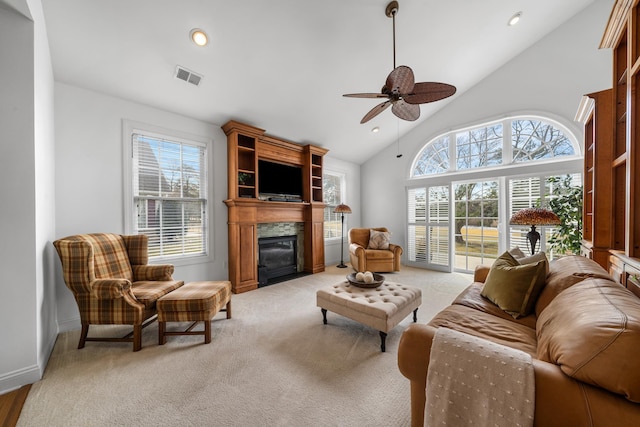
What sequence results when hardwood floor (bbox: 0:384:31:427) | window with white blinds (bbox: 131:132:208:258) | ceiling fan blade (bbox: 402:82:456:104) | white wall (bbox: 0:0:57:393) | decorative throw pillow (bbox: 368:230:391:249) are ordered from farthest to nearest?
decorative throw pillow (bbox: 368:230:391:249) < window with white blinds (bbox: 131:132:208:258) < ceiling fan blade (bbox: 402:82:456:104) < white wall (bbox: 0:0:57:393) < hardwood floor (bbox: 0:384:31:427)

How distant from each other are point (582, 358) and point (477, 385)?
36 cm

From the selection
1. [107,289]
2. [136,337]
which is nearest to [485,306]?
[136,337]

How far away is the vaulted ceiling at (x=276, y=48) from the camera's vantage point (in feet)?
7.21

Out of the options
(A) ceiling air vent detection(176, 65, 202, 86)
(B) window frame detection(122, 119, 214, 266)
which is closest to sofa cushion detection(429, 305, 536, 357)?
(B) window frame detection(122, 119, 214, 266)

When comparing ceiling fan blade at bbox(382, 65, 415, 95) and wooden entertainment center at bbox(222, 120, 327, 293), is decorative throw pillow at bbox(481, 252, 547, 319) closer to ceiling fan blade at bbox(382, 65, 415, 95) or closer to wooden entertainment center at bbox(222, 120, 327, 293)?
ceiling fan blade at bbox(382, 65, 415, 95)

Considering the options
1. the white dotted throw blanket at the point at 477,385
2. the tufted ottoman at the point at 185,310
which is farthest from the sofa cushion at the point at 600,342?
the tufted ottoman at the point at 185,310

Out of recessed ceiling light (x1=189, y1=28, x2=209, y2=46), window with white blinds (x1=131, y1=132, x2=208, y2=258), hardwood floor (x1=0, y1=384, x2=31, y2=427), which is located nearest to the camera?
hardwood floor (x1=0, y1=384, x2=31, y2=427)

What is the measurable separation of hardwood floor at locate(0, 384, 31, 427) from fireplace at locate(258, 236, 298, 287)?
2.54m

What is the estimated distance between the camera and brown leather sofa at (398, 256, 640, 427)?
73cm

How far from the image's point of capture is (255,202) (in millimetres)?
3795

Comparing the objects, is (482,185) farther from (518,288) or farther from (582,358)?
(582,358)

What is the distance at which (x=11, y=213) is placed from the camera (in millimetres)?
1646

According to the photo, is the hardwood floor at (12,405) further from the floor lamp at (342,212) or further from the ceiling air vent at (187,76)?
the floor lamp at (342,212)

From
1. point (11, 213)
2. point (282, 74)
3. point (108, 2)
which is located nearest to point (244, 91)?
point (282, 74)
